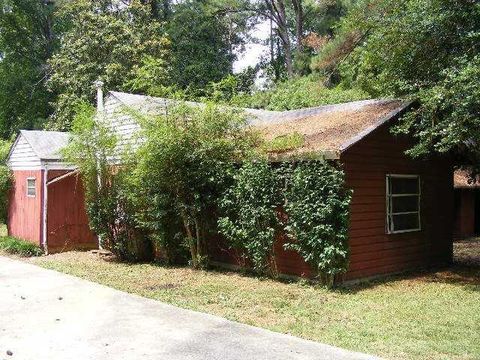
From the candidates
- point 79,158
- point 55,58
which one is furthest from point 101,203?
point 55,58

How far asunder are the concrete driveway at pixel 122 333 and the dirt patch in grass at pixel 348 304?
48 cm

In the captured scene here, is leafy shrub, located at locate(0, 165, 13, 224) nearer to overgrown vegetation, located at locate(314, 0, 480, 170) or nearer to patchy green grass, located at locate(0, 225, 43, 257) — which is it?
patchy green grass, located at locate(0, 225, 43, 257)

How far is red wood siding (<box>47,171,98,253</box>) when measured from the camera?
1427 centimetres

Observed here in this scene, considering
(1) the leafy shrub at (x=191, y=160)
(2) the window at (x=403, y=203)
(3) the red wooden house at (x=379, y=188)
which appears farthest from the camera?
(1) the leafy shrub at (x=191, y=160)

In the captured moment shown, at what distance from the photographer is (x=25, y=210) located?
50.0 ft

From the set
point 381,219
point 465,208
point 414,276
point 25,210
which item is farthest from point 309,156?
point 465,208

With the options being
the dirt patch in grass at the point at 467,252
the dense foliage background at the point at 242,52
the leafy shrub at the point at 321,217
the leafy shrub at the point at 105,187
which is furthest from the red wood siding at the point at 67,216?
the dirt patch in grass at the point at 467,252

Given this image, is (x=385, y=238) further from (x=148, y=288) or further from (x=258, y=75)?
(x=258, y=75)

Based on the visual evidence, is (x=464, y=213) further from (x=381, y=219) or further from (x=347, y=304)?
(x=347, y=304)

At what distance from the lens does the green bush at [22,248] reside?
13953 millimetres

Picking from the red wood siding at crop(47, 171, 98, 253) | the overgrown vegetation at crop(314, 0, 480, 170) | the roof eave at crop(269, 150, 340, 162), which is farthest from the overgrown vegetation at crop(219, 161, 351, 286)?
the red wood siding at crop(47, 171, 98, 253)

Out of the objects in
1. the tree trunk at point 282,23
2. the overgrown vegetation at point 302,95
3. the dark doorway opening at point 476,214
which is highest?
the tree trunk at point 282,23

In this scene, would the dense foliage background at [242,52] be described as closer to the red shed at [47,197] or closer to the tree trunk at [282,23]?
the tree trunk at [282,23]

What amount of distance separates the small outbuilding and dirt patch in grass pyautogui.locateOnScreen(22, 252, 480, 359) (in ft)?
25.9
